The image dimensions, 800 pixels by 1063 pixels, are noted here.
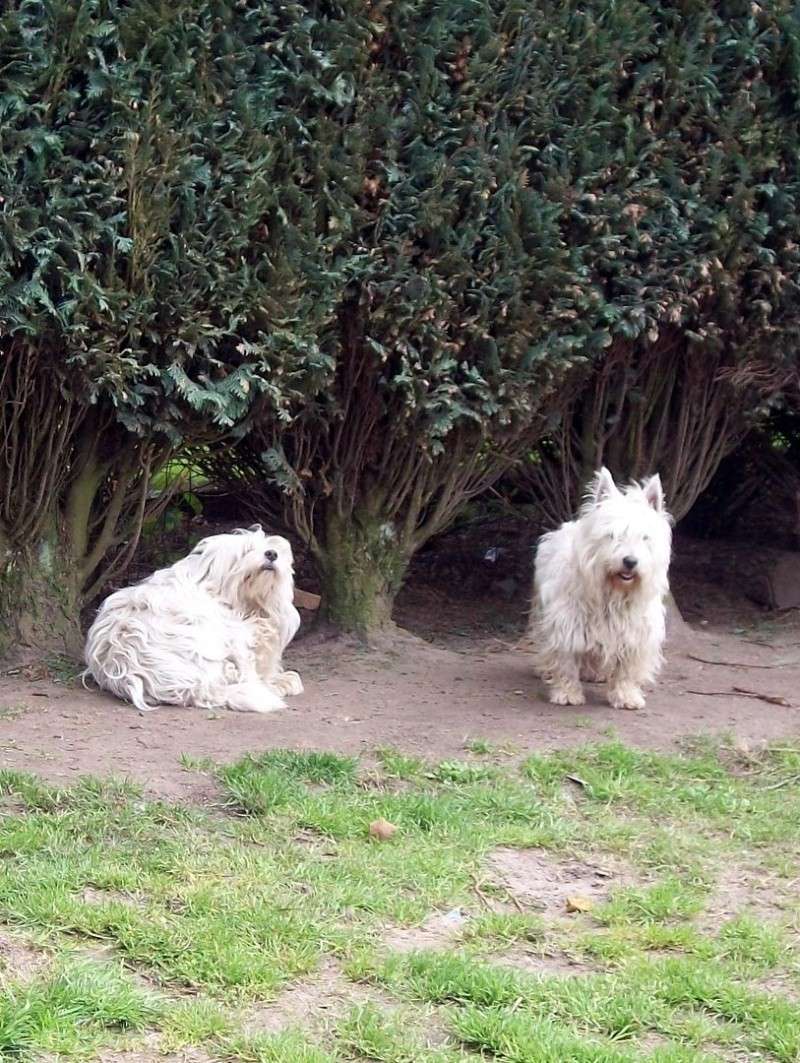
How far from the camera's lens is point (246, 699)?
7.00 metres

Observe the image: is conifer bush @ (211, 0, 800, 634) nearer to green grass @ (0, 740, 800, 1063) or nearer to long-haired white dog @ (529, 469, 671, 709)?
long-haired white dog @ (529, 469, 671, 709)

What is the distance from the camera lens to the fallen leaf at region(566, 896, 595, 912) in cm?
460

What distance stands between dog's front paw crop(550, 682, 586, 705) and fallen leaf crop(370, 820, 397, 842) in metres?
2.25

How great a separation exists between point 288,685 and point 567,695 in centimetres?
157

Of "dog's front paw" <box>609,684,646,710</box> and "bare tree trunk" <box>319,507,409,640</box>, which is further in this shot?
"bare tree trunk" <box>319,507,409,640</box>

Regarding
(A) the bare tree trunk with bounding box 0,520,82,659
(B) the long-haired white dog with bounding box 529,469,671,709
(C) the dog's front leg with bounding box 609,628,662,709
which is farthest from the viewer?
(A) the bare tree trunk with bounding box 0,520,82,659

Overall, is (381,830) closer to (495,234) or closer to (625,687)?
(625,687)

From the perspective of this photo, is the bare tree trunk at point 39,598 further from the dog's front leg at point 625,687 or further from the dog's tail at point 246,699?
the dog's front leg at point 625,687

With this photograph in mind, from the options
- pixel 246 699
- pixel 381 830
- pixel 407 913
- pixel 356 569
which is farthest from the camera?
pixel 356 569

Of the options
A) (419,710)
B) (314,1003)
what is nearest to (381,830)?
(314,1003)

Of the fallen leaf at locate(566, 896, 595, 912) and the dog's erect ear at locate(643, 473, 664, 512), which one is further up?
the dog's erect ear at locate(643, 473, 664, 512)

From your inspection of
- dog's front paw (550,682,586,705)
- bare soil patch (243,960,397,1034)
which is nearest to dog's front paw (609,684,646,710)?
dog's front paw (550,682,586,705)

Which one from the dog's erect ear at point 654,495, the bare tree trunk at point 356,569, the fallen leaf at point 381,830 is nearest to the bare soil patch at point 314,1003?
the fallen leaf at point 381,830

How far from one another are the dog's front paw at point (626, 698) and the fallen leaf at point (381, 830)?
235cm
